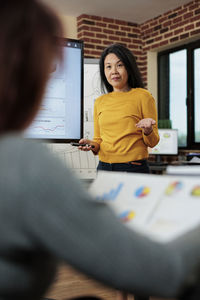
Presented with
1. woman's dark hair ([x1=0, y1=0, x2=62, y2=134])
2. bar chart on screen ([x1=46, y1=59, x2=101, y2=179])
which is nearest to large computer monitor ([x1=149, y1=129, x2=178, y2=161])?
bar chart on screen ([x1=46, y1=59, x2=101, y2=179])

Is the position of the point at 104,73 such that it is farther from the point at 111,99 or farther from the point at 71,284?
the point at 71,284

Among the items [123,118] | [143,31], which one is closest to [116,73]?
[123,118]

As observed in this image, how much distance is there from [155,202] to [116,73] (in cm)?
125

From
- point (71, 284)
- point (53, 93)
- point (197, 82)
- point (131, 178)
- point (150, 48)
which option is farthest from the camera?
point (150, 48)

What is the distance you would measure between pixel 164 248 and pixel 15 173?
225 millimetres

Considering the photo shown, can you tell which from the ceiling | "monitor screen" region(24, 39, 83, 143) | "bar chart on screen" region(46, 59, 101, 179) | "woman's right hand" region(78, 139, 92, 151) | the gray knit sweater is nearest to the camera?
the gray knit sweater

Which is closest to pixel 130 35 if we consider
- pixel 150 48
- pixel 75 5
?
pixel 150 48

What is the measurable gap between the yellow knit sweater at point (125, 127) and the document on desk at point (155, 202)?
1074 mm

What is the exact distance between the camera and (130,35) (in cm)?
540

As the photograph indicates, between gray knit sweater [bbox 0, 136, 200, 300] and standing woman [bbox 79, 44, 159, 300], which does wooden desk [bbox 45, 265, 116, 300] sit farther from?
gray knit sweater [bbox 0, 136, 200, 300]

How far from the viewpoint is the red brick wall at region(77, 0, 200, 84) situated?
15.6 ft

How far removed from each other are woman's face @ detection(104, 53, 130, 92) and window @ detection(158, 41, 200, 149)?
333 cm

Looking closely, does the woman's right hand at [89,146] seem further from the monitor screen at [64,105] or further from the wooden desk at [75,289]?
the wooden desk at [75,289]

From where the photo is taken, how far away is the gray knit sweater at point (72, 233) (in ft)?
1.55
